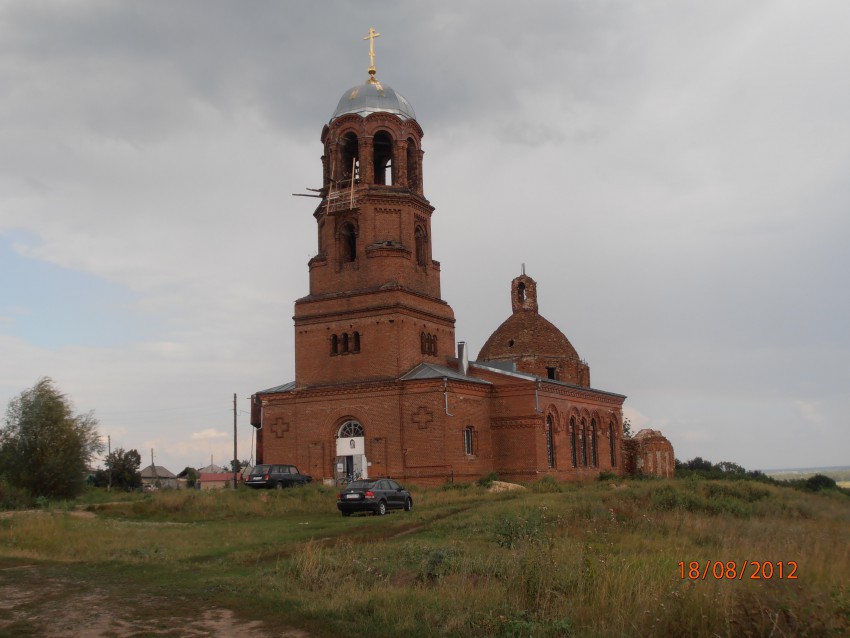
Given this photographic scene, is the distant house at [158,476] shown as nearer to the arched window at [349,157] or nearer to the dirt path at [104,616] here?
the arched window at [349,157]

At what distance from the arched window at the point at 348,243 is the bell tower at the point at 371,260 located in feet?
0.16

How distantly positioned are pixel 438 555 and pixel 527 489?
21.2 meters

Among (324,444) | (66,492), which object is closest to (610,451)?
(324,444)

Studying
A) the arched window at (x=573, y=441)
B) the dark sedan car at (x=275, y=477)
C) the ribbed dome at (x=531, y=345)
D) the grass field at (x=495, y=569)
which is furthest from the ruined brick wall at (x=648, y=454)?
the grass field at (x=495, y=569)

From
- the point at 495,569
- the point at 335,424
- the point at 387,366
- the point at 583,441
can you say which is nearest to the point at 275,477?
the point at 335,424

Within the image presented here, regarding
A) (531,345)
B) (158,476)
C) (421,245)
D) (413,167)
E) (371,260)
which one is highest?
(413,167)

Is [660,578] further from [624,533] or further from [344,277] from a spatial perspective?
[344,277]

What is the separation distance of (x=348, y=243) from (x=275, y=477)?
482 inches

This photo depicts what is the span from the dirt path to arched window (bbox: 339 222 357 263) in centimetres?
2823

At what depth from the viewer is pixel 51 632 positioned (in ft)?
29.2

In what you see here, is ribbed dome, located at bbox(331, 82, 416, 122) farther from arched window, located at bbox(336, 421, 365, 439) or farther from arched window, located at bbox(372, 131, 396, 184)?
arched window, located at bbox(336, 421, 365, 439)

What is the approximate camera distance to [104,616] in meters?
9.73

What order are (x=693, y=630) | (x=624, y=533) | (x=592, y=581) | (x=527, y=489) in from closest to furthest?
(x=693, y=630)
(x=592, y=581)
(x=624, y=533)
(x=527, y=489)
